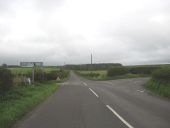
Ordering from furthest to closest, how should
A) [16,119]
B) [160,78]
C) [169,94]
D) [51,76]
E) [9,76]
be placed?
[51,76] → [160,78] → [169,94] → [9,76] → [16,119]

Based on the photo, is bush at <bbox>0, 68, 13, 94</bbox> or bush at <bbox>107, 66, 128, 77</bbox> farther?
bush at <bbox>107, 66, 128, 77</bbox>

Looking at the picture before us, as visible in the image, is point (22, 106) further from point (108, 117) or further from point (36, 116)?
point (108, 117)

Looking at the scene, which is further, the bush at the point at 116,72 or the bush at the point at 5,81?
the bush at the point at 116,72

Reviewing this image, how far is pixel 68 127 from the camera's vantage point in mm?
10242

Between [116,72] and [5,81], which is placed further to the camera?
[116,72]

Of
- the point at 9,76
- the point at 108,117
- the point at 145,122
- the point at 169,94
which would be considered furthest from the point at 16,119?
the point at 169,94

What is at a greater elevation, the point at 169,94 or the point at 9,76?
the point at 9,76

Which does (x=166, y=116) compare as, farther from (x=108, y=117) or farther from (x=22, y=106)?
(x=22, y=106)

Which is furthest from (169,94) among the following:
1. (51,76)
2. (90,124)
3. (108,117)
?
(51,76)

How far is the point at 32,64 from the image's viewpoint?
32.3 metres

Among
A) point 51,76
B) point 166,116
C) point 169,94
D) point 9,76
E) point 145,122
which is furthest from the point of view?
point 51,76

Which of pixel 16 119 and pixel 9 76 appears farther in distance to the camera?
pixel 9 76

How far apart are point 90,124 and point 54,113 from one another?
11.2 ft

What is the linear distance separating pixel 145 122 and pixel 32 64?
73.8 feet
